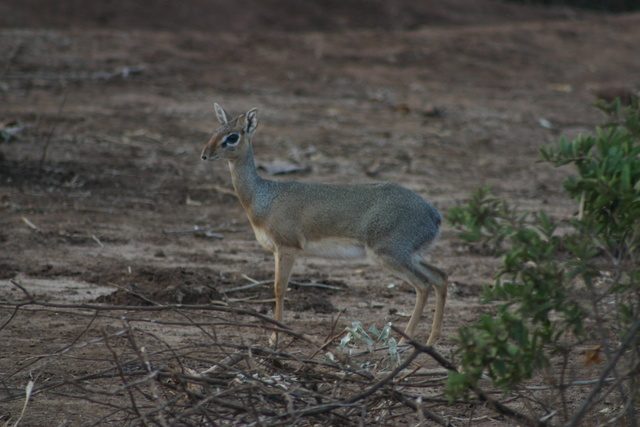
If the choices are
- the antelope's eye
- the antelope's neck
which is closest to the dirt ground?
the antelope's neck

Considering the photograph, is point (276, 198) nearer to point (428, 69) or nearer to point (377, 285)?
point (377, 285)

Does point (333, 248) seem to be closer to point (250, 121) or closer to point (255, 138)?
point (250, 121)

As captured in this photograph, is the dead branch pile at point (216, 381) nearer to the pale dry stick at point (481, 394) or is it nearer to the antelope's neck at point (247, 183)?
the pale dry stick at point (481, 394)

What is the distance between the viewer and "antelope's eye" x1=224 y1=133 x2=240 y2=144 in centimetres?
662

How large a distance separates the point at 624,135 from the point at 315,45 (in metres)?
15.2

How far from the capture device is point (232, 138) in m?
6.65

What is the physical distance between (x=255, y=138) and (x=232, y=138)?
5428 mm

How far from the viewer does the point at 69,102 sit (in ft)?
42.3

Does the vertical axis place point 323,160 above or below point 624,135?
below

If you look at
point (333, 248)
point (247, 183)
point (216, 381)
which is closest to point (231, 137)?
point (247, 183)

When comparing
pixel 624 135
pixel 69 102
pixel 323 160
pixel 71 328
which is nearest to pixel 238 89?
pixel 69 102

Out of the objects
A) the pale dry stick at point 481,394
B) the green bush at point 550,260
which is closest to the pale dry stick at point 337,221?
the pale dry stick at point 481,394

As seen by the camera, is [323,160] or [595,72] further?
[595,72]

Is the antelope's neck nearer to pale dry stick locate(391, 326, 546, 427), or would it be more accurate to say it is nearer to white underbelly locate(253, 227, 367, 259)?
white underbelly locate(253, 227, 367, 259)
